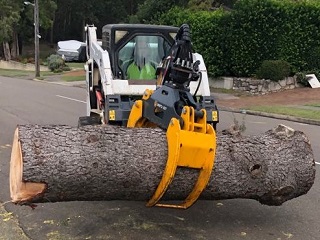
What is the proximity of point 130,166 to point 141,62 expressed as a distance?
355cm

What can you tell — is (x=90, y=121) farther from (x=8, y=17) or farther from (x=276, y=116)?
(x=8, y=17)

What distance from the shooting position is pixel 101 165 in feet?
15.2

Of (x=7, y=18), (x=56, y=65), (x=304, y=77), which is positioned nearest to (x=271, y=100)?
(x=304, y=77)

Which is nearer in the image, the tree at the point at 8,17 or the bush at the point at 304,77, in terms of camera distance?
the bush at the point at 304,77

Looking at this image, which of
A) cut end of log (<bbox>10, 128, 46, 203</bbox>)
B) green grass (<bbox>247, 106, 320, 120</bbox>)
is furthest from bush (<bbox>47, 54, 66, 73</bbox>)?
cut end of log (<bbox>10, 128, 46, 203</bbox>)

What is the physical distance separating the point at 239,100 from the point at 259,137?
15.3 m

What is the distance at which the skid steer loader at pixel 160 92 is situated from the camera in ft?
15.3

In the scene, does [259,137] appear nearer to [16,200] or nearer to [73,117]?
[16,200]

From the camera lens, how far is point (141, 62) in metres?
8.03

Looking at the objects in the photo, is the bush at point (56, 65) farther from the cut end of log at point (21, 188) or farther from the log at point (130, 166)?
the cut end of log at point (21, 188)

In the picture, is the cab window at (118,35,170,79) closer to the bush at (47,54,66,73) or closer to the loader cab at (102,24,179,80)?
the loader cab at (102,24,179,80)

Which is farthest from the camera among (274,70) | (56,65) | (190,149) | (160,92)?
(56,65)

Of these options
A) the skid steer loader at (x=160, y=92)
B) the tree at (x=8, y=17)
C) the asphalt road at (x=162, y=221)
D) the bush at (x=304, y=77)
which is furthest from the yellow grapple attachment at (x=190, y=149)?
the tree at (x=8, y=17)

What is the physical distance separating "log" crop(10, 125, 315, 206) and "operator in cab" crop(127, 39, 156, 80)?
296 cm
